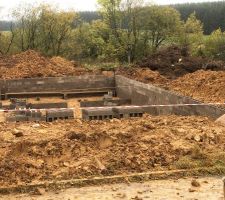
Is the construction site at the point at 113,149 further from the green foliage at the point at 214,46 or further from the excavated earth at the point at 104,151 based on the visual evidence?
the green foliage at the point at 214,46

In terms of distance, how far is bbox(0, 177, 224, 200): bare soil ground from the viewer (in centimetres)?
675

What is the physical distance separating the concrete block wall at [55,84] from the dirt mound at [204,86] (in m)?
3.89

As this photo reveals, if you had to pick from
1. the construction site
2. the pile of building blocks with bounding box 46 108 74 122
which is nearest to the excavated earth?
the construction site

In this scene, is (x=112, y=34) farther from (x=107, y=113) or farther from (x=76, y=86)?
(x=107, y=113)

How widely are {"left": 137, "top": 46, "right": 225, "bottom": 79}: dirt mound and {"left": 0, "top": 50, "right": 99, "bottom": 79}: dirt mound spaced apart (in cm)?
369

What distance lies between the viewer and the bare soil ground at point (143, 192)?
675cm

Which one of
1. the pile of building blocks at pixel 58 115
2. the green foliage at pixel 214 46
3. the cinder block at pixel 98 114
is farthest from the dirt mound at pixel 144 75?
the green foliage at pixel 214 46

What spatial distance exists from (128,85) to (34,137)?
10897mm

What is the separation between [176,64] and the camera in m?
24.0

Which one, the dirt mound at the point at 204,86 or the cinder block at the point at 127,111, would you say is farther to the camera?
the dirt mound at the point at 204,86

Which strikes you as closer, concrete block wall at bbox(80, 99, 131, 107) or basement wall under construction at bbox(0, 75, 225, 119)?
concrete block wall at bbox(80, 99, 131, 107)

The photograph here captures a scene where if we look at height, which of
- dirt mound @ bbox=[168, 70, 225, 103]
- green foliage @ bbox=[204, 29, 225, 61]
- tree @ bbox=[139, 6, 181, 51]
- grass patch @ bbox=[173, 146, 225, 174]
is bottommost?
grass patch @ bbox=[173, 146, 225, 174]

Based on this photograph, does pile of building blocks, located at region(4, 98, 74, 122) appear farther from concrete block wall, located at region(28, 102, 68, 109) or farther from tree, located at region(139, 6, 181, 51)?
tree, located at region(139, 6, 181, 51)

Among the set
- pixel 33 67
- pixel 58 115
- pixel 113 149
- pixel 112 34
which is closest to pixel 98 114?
pixel 58 115
